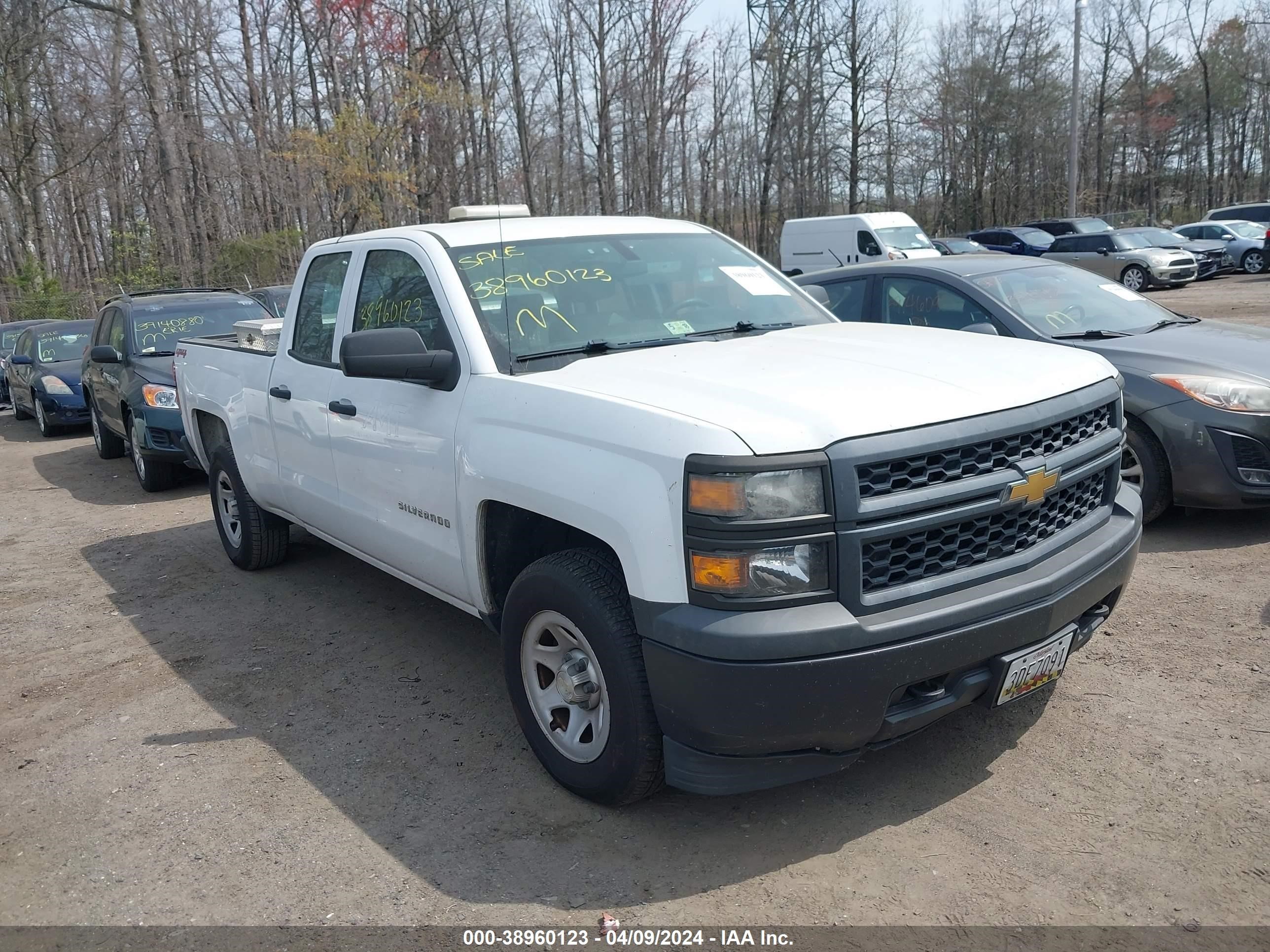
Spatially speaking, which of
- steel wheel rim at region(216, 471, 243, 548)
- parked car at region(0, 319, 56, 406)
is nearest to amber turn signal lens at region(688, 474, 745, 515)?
steel wheel rim at region(216, 471, 243, 548)

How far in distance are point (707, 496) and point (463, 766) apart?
172 cm

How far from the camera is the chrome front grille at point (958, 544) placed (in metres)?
2.91

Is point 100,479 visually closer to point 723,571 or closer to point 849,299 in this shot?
point 849,299

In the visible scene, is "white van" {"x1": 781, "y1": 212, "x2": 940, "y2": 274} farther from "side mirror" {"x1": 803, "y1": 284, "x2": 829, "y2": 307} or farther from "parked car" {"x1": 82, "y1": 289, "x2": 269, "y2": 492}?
"side mirror" {"x1": 803, "y1": 284, "x2": 829, "y2": 307}

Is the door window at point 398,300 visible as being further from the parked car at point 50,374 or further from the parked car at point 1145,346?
the parked car at point 50,374

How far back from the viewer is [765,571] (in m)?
2.83

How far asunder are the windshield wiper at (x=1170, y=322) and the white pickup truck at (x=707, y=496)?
308cm

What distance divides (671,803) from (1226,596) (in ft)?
10.3

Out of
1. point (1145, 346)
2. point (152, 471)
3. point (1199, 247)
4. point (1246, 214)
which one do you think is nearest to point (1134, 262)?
point (1199, 247)

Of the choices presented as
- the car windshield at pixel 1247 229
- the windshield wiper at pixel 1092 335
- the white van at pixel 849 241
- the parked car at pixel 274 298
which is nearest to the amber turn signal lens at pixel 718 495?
the windshield wiper at pixel 1092 335

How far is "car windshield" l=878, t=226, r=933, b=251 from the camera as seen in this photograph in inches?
854

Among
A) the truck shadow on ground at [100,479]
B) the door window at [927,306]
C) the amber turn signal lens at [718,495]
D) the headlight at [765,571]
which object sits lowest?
the truck shadow on ground at [100,479]

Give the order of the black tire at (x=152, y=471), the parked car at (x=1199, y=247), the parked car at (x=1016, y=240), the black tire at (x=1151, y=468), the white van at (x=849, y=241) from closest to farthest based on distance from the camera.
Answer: the black tire at (x=1151, y=468)
the black tire at (x=152, y=471)
the white van at (x=849, y=241)
the parked car at (x=1199, y=247)
the parked car at (x=1016, y=240)

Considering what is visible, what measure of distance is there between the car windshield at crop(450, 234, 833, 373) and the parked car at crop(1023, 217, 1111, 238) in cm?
2745
